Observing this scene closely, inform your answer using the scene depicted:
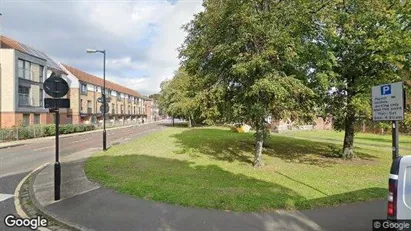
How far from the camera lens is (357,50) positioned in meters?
11.6

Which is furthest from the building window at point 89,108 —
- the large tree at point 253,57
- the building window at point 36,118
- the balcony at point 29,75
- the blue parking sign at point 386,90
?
the blue parking sign at point 386,90

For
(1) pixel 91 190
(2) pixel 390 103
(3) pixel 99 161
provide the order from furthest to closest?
(3) pixel 99 161 → (1) pixel 91 190 → (2) pixel 390 103

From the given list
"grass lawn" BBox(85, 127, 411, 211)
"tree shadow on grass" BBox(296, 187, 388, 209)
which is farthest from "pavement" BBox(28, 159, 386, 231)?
"grass lawn" BBox(85, 127, 411, 211)

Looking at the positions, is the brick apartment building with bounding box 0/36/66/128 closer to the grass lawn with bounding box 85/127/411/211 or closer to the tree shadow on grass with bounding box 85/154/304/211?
the grass lawn with bounding box 85/127/411/211

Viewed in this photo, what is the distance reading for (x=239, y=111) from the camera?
10.2m

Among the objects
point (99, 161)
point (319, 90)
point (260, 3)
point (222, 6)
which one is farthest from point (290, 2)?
point (99, 161)

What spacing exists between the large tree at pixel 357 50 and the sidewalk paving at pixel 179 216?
5.79 meters

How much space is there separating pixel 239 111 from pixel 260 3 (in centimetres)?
400

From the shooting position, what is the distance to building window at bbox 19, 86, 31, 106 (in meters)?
32.1

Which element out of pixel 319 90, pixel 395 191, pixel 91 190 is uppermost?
pixel 319 90

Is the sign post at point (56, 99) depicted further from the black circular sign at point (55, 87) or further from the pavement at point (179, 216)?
the pavement at point (179, 216)

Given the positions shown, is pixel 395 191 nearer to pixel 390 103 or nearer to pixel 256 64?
pixel 390 103

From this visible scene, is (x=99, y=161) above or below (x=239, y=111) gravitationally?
below

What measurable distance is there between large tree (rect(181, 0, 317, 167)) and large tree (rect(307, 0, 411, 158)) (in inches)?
35.0
